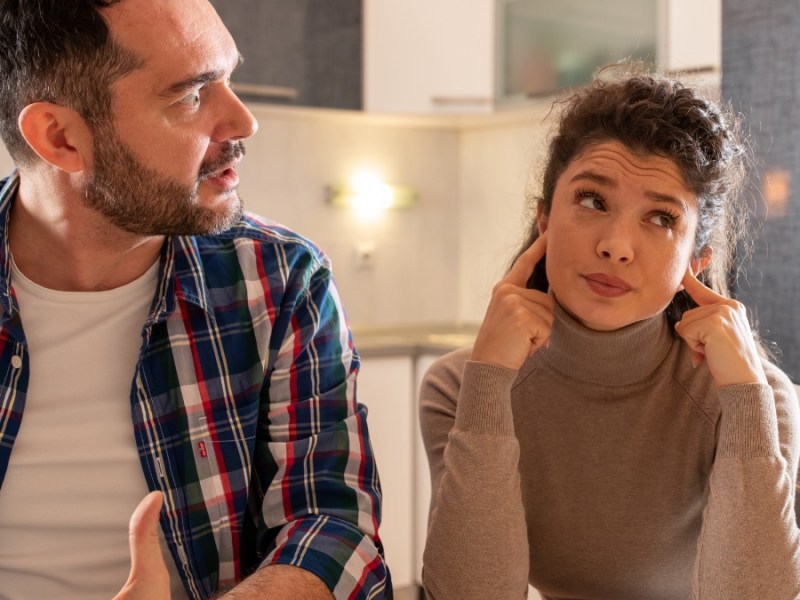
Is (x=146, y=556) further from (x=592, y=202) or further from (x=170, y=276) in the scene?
(x=592, y=202)

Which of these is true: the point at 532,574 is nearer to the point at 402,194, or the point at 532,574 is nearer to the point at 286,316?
the point at 286,316

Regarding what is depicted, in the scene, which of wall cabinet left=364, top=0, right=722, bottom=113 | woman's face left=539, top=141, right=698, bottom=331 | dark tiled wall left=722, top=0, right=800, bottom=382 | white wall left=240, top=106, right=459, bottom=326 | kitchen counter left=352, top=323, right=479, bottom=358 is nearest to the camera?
woman's face left=539, top=141, right=698, bottom=331

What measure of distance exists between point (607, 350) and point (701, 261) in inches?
7.9

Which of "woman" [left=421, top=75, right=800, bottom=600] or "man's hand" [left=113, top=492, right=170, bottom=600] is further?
"woman" [left=421, top=75, right=800, bottom=600]

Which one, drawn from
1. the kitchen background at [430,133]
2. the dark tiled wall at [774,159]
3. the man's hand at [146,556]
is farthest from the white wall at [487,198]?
the man's hand at [146,556]

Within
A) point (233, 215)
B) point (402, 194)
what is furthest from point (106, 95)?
point (402, 194)

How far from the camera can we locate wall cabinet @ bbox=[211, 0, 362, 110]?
3.35 m

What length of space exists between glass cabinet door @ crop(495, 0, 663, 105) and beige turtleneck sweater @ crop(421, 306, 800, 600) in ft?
5.81

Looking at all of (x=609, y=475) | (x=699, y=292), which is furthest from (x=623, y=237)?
(x=609, y=475)

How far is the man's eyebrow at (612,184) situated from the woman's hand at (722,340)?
0.14m

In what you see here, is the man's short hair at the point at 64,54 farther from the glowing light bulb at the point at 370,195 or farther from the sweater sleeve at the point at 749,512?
the glowing light bulb at the point at 370,195

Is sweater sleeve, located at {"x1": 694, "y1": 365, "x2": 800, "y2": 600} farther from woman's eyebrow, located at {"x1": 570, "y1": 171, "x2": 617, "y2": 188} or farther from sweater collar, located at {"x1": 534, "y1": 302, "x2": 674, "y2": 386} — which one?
woman's eyebrow, located at {"x1": 570, "y1": 171, "x2": 617, "y2": 188}

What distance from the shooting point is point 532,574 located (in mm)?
1471

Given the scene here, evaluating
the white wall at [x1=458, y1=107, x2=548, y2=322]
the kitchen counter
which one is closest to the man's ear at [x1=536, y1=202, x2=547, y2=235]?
the kitchen counter
